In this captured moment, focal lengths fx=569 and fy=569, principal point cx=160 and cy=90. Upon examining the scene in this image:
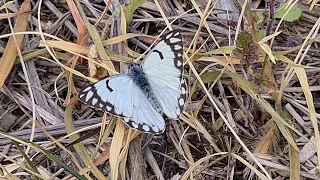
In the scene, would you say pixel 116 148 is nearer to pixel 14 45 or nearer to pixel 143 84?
pixel 143 84

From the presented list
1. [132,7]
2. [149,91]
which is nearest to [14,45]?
[132,7]

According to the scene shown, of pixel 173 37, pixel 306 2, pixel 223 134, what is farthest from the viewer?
pixel 306 2

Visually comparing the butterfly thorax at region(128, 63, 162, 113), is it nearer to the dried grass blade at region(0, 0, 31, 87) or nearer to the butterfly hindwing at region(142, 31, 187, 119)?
the butterfly hindwing at region(142, 31, 187, 119)

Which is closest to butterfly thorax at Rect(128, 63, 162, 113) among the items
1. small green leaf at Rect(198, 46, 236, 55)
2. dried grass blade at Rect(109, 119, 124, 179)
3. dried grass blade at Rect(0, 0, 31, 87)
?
dried grass blade at Rect(109, 119, 124, 179)

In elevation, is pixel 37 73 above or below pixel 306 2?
below

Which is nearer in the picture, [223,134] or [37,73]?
[223,134]

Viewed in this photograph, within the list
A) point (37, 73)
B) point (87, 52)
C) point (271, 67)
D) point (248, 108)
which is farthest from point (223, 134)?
point (37, 73)

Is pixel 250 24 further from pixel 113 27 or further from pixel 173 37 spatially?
pixel 113 27
